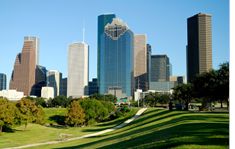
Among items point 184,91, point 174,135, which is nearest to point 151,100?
point 184,91

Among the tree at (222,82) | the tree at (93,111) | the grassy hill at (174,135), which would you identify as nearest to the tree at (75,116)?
the tree at (93,111)

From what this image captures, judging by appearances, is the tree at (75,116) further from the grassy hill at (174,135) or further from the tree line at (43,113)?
the grassy hill at (174,135)

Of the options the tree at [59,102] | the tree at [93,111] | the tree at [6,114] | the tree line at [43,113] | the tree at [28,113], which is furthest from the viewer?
the tree at [59,102]

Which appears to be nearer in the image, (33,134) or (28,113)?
(33,134)

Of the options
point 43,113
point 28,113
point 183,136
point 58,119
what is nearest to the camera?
point 183,136

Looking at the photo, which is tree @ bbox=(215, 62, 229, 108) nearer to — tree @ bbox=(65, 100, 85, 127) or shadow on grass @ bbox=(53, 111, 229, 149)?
tree @ bbox=(65, 100, 85, 127)

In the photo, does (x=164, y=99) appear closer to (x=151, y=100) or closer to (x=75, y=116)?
(x=151, y=100)

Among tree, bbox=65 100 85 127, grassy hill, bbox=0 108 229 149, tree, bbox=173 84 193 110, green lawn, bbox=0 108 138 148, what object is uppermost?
tree, bbox=173 84 193 110

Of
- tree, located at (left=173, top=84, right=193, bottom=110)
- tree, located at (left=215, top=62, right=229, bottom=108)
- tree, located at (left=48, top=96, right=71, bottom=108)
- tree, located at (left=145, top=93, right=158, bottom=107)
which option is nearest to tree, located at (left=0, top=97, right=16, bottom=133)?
tree, located at (left=215, top=62, right=229, bottom=108)

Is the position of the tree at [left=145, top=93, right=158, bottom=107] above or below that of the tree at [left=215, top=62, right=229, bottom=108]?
below

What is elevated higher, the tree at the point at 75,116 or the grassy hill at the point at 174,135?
the grassy hill at the point at 174,135

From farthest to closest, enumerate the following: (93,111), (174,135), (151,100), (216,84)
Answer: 1. (151,100)
2. (93,111)
3. (216,84)
4. (174,135)
